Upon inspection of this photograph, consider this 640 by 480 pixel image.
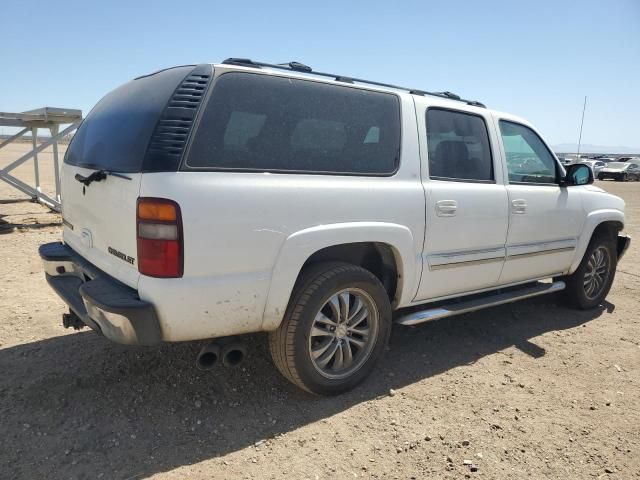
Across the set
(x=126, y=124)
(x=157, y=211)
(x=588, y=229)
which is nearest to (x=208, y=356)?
(x=157, y=211)

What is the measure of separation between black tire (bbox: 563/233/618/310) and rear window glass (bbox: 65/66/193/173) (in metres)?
4.27

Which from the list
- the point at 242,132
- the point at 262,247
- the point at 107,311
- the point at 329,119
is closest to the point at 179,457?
the point at 107,311

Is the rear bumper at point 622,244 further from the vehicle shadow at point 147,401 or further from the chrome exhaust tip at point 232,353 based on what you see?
the chrome exhaust tip at point 232,353

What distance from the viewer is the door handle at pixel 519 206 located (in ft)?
12.6

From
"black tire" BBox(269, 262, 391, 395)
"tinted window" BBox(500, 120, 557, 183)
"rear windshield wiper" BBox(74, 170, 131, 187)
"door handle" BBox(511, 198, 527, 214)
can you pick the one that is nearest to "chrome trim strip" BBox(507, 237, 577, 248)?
"door handle" BBox(511, 198, 527, 214)

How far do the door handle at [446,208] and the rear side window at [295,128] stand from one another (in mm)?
430

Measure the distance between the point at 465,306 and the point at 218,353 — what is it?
6.47 ft

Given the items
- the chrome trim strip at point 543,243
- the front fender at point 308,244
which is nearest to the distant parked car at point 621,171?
the chrome trim strip at point 543,243

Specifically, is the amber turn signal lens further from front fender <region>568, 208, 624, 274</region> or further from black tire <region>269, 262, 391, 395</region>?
front fender <region>568, 208, 624, 274</region>

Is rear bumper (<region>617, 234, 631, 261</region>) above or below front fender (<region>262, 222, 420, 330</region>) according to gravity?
below

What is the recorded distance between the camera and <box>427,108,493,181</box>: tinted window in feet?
11.4

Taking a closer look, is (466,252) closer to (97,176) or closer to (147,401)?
(147,401)

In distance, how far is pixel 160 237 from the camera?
2303 millimetres

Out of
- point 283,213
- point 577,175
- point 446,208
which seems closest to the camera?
point 283,213
